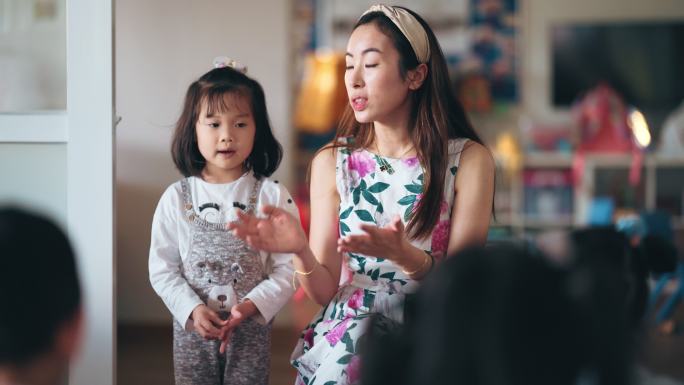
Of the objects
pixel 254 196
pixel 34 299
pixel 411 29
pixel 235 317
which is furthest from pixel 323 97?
pixel 34 299

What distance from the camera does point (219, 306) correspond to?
5.57 feet

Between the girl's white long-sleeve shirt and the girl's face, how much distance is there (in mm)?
62

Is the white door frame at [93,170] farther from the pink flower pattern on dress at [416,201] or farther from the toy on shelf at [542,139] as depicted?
the toy on shelf at [542,139]

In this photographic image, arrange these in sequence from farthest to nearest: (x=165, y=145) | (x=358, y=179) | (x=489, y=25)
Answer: (x=489, y=25)
(x=165, y=145)
(x=358, y=179)

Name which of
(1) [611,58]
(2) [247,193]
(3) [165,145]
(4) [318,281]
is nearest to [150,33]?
(3) [165,145]

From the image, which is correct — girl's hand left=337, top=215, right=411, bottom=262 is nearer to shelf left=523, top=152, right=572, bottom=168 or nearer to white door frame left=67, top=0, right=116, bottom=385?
white door frame left=67, top=0, right=116, bottom=385

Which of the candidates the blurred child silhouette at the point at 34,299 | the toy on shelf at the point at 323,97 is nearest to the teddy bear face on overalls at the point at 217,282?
the blurred child silhouette at the point at 34,299

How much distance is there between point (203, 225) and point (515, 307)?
41.2 inches

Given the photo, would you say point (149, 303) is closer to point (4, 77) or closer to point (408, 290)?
point (4, 77)

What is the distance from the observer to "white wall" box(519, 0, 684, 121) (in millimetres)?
5219

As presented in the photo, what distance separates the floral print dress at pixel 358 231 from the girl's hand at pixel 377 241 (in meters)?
0.15

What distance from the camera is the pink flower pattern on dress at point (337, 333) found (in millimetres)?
1527

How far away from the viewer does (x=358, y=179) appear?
1.72m

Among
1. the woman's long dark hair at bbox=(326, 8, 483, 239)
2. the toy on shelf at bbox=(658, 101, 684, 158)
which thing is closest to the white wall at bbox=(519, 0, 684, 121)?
the toy on shelf at bbox=(658, 101, 684, 158)
